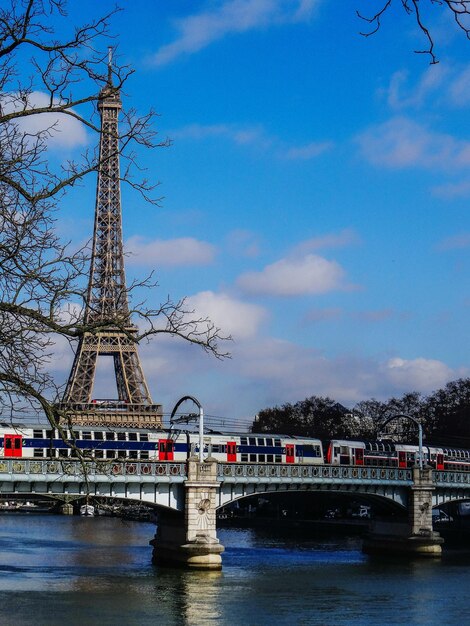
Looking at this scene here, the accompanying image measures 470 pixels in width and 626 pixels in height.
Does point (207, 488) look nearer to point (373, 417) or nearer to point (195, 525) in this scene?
point (195, 525)

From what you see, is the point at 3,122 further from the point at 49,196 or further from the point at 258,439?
the point at 258,439

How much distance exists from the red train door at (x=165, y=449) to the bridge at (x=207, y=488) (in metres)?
5.34

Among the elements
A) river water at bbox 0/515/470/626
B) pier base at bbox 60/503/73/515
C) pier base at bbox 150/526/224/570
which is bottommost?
river water at bbox 0/515/470/626

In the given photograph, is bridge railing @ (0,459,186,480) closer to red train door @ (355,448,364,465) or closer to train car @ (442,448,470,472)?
red train door @ (355,448,364,465)

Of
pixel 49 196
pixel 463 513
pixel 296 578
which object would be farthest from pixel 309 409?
pixel 49 196

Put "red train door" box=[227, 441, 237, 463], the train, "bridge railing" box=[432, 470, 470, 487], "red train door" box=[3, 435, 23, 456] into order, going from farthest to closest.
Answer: "bridge railing" box=[432, 470, 470, 487] < "red train door" box=[227, 441, 237, 463] < the train < "red train door" box=[3, 435, 23, 456]

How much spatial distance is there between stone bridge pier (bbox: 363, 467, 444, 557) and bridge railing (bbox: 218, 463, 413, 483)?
3.44 feet

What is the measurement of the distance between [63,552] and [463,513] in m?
59.7

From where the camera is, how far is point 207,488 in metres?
62.7

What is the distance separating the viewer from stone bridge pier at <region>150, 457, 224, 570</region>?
59688 mm

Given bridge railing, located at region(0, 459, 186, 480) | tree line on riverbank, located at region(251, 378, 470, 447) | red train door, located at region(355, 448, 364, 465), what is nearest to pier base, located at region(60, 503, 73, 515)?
tree line on riverbank, located at region(251, 378, 470, 447)

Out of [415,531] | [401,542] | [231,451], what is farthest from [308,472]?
[401,542]

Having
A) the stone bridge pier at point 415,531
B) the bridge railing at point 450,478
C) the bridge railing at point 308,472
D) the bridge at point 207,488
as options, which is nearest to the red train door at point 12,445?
the bridge at point 207,488

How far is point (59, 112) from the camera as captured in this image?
13859 millimetres
